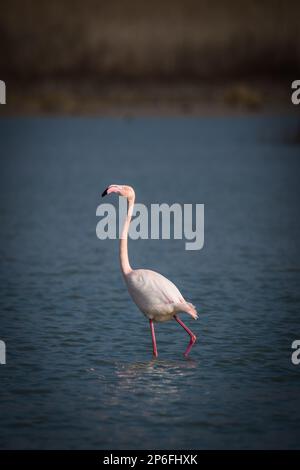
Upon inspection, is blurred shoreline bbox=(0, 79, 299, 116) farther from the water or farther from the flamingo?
the flamingo

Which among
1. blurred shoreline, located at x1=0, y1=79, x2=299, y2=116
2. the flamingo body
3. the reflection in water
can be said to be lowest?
the reflection in water

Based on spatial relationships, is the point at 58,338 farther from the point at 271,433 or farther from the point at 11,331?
the point at 271,433

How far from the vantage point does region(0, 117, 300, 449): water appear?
8.93 metres

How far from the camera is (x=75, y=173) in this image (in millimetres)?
35500

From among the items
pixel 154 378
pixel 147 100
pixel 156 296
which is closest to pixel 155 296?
pixel 156 296

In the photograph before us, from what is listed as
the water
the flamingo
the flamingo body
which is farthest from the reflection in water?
the flamingo body

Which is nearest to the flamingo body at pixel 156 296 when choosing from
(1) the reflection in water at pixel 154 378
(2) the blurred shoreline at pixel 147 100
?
(1) the reflection in water at pixel 154 378

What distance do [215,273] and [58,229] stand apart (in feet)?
19.6

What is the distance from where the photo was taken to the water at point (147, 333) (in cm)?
893

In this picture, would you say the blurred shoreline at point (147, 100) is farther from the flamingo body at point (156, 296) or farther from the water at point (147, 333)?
the flamingo body at point (156, 296)

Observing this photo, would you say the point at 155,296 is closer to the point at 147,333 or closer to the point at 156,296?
the point at 156,296

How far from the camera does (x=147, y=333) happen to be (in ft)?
39.3

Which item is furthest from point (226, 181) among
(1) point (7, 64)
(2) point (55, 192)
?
(1) point (7, 64)

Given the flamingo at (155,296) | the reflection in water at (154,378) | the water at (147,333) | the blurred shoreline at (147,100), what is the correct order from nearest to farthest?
the water at (147,333) → the reflection in water at (154,378) → the flamingo at (155,296) → the blurred shoreline at (147,100)
